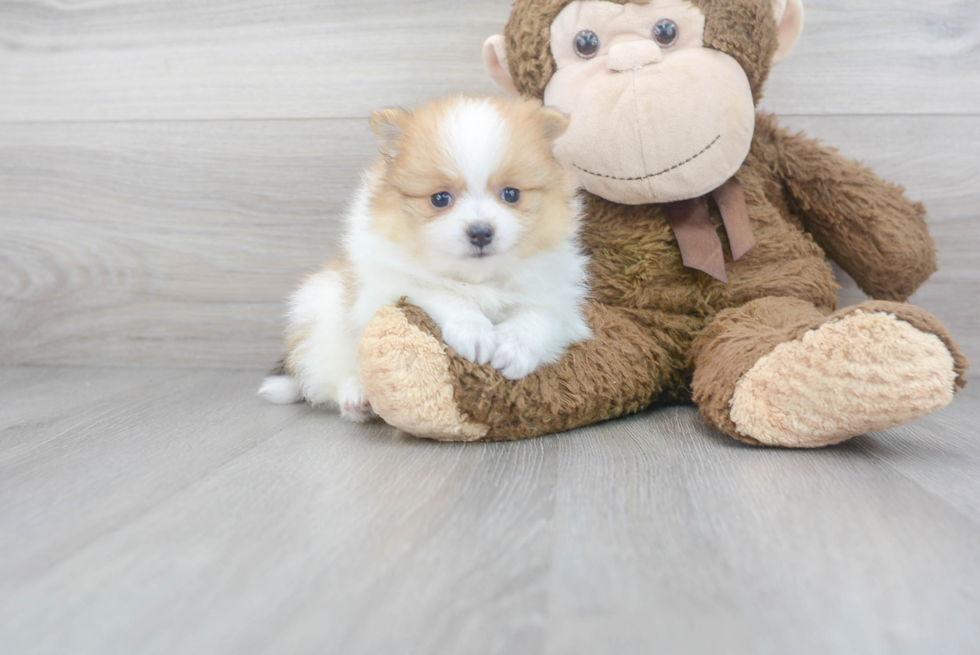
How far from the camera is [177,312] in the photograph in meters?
2.01

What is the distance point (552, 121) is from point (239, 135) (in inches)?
39.0

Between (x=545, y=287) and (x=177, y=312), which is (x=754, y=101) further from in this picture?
(x=177, y=312)

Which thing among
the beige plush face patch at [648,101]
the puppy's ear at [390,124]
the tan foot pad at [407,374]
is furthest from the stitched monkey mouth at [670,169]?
the tan foot pad at [407,374]

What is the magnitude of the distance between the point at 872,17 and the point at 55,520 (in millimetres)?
1921

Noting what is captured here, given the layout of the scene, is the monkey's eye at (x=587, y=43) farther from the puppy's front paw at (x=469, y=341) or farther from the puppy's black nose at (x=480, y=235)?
the puppy's front paw at (x=469, y=341)

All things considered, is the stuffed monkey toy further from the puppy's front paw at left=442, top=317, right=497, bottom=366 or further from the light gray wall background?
the light gray wall background

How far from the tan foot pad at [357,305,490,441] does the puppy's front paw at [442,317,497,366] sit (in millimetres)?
26

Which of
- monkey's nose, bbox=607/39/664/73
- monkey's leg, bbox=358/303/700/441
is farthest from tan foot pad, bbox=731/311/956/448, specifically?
monkey's nose, bbox=607/39/664/73

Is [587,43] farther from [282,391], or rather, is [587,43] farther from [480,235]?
[282,391]

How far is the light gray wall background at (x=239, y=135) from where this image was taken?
1724 millimetres

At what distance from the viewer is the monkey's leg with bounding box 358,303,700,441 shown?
117cm

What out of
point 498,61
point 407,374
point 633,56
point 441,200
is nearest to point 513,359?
point 407,374

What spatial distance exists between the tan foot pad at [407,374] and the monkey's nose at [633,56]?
62cm

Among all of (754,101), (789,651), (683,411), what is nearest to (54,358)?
(683,411)
